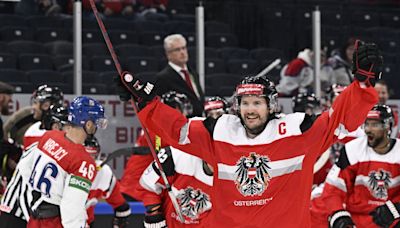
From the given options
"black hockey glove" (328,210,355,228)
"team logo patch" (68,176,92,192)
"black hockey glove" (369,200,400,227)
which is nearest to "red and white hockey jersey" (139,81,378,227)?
"team logo patch" (68,176,92,192)

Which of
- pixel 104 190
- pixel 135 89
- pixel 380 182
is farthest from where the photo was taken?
pixel 104 190

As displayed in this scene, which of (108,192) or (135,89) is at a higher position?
(135,89)

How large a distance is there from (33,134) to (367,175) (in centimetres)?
205

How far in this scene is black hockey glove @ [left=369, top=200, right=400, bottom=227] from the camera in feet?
18.7

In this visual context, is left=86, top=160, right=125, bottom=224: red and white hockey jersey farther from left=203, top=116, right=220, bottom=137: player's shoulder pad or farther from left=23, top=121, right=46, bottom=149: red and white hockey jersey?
left=203, top=116, right=220, bottom=137: player's shoulder pad

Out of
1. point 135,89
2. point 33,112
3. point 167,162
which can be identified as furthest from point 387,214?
point 33,112

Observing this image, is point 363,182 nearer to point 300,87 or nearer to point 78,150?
point 78,150

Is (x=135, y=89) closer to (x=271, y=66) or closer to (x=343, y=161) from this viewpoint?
(x=343, y=161)

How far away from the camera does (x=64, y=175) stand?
17.6 ft

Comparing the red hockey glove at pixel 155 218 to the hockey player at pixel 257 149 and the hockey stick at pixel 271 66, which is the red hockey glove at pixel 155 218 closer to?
the hockey player at pixel 257 149

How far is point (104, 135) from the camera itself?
7.71 metres

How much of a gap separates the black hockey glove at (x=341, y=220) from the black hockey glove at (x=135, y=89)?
1.70 m

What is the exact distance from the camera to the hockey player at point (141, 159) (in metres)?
7.05

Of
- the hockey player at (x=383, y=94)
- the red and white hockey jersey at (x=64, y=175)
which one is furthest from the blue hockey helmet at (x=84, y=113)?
the hockey player at (x=383, y=94)
